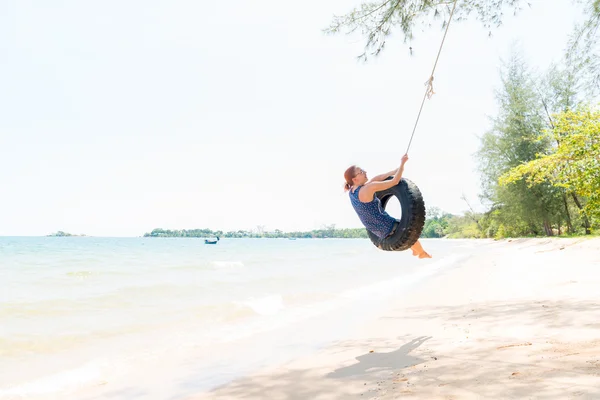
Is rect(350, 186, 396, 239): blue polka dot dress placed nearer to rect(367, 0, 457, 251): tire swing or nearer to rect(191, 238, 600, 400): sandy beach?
rect(367, 0, 457, 251): tire swing

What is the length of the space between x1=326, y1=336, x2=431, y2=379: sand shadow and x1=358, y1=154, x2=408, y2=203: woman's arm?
5.03 ft

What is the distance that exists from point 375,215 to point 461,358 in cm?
165

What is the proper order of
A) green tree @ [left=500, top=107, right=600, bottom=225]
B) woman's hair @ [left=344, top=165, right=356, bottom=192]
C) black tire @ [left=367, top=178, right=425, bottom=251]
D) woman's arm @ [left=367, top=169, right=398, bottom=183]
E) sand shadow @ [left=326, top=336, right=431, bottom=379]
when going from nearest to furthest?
1. sand shadow @ [left=326, top=336, right=431, bottom=379]
2. black tire @ [left=367, top=178, right=425, bottom=251]
3. woman's arm @ [left=367, top=169, right=398, bottom=183]
4. woman's hair @ [left=344, top=165, right=356, bottom=192]
5. green tree @ [left=500, top=107, right=600, bottom=225]

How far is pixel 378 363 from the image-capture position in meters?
3.81

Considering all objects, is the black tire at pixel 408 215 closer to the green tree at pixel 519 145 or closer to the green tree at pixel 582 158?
the green tree at pixel 582 158

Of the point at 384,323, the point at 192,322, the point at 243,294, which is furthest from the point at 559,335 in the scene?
the point at 243,294

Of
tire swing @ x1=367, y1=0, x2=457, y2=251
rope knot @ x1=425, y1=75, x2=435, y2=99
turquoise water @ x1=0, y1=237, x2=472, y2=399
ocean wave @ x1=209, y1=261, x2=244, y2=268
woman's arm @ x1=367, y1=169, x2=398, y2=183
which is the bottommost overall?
turquoise water @ x1=0, y1=237, x2=472, y2=399

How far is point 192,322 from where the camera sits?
7.59 m

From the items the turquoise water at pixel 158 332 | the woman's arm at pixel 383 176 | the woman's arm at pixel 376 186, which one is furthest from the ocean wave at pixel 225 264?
the woman's arm at pixel 383 176

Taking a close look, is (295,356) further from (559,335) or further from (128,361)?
(559,335)

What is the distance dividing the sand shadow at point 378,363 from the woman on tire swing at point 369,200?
1186 mm

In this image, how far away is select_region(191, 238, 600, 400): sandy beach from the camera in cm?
269

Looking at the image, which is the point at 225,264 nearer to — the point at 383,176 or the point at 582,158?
the point at 582,158

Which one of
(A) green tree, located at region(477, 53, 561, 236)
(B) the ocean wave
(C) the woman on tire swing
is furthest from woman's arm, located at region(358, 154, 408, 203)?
(A) green tree, located at region(477, 53, 561, 236)
